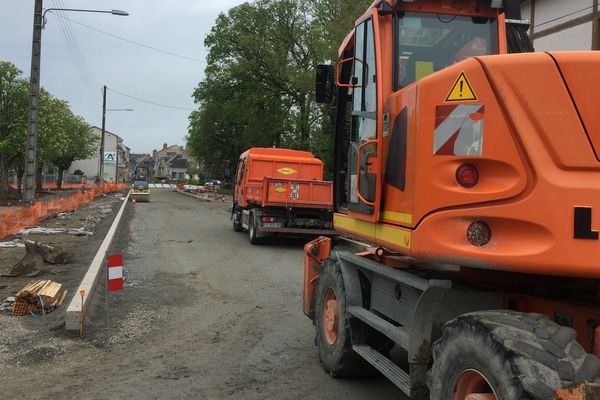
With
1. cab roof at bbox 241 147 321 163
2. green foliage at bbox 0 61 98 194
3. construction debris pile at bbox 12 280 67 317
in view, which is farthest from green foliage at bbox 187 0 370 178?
construction debris pile at bbox 12 280 67 317

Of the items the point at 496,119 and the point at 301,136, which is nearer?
the point at 496,119

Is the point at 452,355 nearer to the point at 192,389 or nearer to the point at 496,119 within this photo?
the point at 496,119

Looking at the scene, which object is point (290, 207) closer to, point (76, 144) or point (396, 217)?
point (396, 217)

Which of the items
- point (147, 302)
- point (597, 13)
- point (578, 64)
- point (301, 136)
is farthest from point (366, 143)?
point (301, 136)

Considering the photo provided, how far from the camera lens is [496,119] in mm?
2910

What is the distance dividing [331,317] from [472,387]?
254cm

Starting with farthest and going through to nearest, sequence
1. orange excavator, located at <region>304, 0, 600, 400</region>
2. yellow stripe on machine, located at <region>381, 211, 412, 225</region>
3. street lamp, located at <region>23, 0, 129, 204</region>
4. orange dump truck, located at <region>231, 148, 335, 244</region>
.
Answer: street lamp, located at <region>23, 0, 129, 204</region> < orange dump truck, located at <region>231, 148, 335, 244</region> < yellow stripe on machine, located at <region>381, 211, 412, 225</region> < orange excavator, located at <region>304, 0, 600, 400</region>

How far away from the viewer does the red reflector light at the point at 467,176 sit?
3.06 meters

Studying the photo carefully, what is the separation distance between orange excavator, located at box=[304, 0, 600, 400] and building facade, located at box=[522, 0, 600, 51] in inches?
373

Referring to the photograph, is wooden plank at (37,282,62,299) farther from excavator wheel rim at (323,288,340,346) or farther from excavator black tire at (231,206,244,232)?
excavator black tire at (231,206,244,232)

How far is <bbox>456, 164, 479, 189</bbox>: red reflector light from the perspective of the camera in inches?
120

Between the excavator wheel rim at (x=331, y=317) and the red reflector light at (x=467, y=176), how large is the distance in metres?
2.34

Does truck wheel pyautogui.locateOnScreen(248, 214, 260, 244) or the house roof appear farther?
the house roof

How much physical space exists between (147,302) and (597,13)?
1127cm
